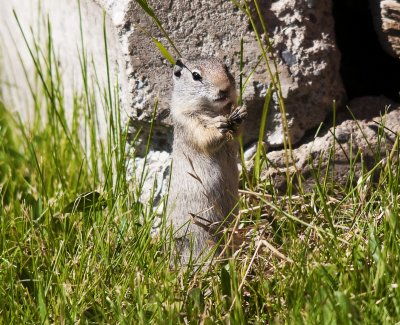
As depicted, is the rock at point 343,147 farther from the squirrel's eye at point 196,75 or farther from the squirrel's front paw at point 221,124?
the squirrel's eye at point 196,75

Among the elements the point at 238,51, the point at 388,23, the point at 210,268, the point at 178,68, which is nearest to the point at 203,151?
the point at 178,68

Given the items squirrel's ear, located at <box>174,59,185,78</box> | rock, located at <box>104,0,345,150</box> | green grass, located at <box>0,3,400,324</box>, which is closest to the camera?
green grass, located at <box>0,3,400,324</box>

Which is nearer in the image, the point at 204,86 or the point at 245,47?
the point at 204,86

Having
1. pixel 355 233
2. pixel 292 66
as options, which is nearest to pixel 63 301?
pixel 355 233

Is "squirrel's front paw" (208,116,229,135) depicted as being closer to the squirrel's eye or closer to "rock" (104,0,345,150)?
the squirrel's eye

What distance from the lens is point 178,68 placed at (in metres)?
3.58

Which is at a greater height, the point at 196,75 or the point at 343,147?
the point at 196,75

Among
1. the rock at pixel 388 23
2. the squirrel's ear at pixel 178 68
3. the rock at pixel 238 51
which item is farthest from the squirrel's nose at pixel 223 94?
the rock at pixel 388 23

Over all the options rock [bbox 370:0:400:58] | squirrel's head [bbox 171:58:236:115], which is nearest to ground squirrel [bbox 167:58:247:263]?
squirrel's head [bbox 171:58:236:115]

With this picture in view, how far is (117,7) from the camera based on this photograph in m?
3.74

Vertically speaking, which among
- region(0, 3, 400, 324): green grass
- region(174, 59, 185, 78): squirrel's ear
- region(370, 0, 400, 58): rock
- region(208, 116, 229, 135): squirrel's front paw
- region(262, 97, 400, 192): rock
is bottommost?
region(0, 3, 400, 324): green grass

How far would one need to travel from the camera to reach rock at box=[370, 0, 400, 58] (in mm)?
3705

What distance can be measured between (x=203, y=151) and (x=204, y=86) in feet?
0.90

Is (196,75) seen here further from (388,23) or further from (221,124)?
(388,23)
